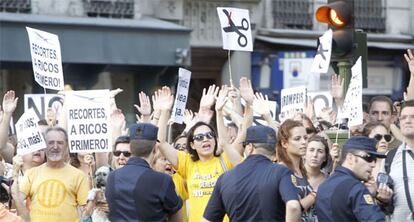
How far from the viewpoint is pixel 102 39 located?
79.0 ft

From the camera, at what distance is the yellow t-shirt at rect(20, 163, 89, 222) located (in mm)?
11141

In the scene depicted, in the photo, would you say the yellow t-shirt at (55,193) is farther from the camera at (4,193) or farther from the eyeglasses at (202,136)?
the eyeglasses at (202,136)

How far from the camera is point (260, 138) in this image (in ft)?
31.6

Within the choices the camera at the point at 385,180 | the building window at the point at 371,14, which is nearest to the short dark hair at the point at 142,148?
the camera at the point at 385,180

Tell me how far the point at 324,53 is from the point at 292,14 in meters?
14.2

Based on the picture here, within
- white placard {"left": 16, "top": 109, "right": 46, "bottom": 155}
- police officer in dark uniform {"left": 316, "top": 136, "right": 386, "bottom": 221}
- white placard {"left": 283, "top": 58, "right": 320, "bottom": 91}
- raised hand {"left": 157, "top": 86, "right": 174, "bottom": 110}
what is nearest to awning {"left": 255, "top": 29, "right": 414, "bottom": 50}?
white placard {"left": 283, "top": 58, "right": 320, "bottom": 91}

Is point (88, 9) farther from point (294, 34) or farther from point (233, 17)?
point (233, 17)

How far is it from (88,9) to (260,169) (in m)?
15.4

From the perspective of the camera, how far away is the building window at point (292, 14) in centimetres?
2686

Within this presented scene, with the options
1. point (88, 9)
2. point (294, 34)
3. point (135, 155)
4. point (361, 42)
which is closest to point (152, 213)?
point (135, 155)

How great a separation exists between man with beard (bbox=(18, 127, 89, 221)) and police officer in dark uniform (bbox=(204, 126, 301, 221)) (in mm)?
1847

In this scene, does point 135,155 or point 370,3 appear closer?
point 135,155

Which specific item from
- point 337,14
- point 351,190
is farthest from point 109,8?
point 351,190

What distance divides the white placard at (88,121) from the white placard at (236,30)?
1957mm
